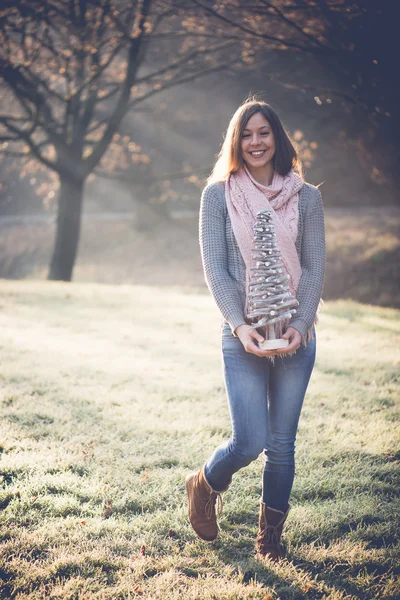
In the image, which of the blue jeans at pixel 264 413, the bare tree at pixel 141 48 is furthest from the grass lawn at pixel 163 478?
the bare tree at pixel 141 48

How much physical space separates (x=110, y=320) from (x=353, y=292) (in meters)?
9.03

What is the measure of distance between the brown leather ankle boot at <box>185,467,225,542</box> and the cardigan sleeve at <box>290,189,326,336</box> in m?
1.05

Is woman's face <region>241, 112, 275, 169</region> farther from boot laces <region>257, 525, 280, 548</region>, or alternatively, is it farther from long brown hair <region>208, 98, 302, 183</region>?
boot laces <region>257, 525, 280, 548</region>

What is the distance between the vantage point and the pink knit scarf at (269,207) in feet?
8.98

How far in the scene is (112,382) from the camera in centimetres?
569

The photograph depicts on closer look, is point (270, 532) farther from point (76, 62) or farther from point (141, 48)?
point (141, 48)

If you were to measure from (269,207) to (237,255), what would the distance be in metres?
0.31

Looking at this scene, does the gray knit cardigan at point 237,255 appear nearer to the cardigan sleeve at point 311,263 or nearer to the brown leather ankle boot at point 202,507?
the cardigan sleeve at point 311,263

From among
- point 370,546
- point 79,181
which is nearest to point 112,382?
point 370,546

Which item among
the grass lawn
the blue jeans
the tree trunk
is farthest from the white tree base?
the tree trunk

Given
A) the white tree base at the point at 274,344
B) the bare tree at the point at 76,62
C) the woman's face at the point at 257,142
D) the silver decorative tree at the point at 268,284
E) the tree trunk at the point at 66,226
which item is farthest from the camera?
the tree trunk at the point at 66,226

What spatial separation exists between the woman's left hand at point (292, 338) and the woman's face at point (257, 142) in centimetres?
94

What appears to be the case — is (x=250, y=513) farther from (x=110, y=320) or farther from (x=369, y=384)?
(x=110, y=320)

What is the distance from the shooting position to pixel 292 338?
105 inches
